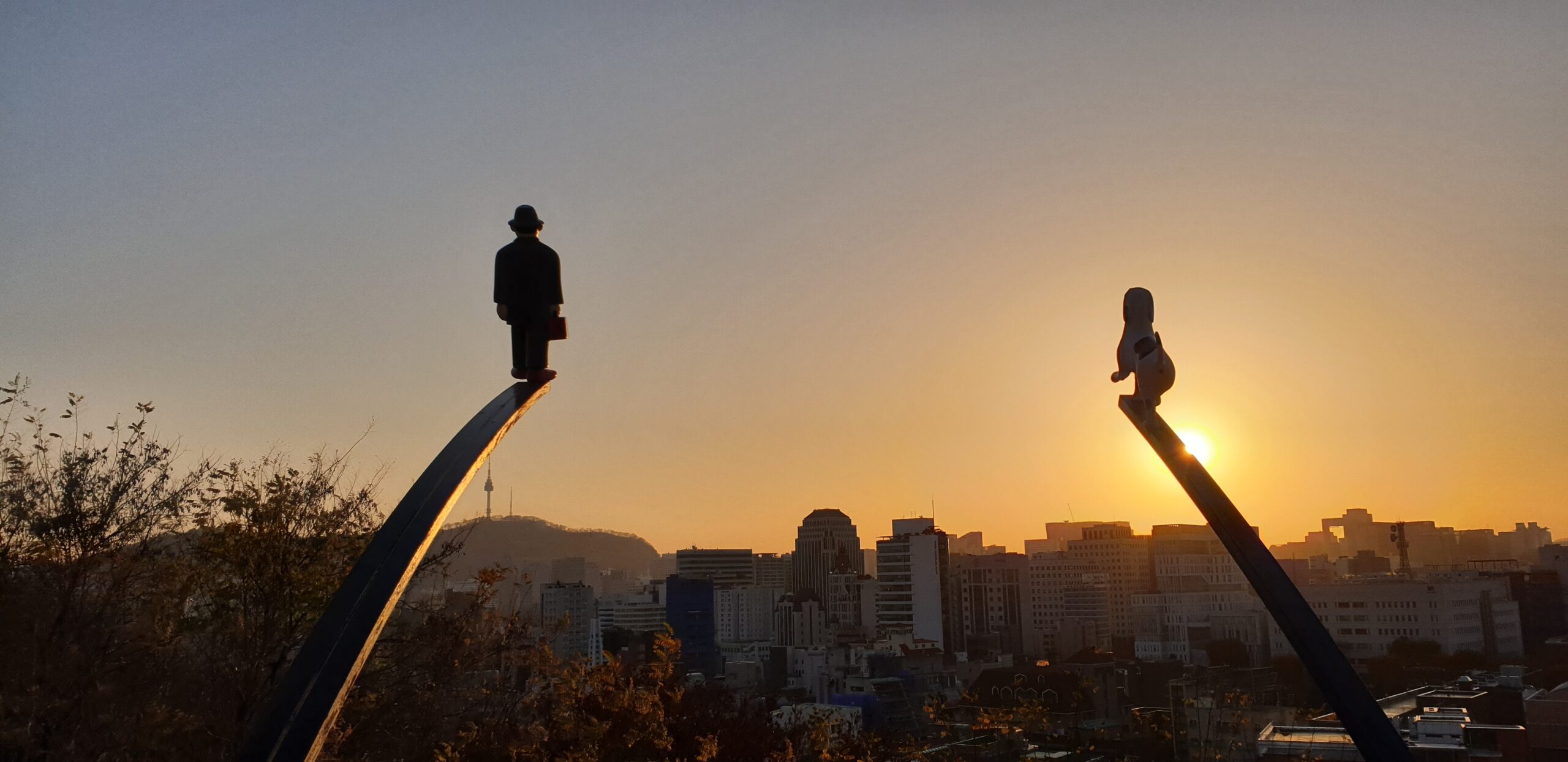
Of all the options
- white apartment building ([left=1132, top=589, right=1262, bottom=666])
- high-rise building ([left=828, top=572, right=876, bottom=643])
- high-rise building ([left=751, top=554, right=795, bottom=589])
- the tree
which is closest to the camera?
the tree

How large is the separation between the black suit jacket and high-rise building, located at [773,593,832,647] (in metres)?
103

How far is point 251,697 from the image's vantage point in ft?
33.2

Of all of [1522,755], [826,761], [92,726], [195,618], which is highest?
[195,618]

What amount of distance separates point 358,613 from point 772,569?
168 meters

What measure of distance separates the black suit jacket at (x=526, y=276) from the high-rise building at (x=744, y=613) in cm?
12102

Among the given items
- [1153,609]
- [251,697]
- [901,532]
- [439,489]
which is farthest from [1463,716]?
[901,532]

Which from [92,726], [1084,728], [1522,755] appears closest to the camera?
[92,726]

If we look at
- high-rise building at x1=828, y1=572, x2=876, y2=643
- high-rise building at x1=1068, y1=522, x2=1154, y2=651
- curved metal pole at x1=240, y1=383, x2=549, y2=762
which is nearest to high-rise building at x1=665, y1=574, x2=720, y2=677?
high-rise building at x1=828, y1=572, x2=876, y2=643

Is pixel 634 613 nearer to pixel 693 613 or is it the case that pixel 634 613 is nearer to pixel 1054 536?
pixel 693 613

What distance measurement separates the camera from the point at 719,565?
527 ft

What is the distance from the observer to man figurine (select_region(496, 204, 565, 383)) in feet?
15.0

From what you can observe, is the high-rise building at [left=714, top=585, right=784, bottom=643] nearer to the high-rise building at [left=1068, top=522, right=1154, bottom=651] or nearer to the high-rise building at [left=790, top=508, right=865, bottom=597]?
the high-rise building at [left=790, top=508, right=865, bottom=597]

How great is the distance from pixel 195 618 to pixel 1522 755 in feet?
92.2

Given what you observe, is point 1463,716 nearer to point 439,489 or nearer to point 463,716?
point 463,716
